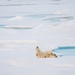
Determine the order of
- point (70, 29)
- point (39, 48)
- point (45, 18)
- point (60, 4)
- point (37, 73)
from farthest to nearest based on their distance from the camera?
point (60, 4), point (45, 18), point (70, 29), point (39, 48), point (37, 73)

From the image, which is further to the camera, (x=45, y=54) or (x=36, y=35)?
(x=36, y=35)

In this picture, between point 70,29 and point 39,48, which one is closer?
point 39,48

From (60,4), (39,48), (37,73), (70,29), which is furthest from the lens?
(60,4)

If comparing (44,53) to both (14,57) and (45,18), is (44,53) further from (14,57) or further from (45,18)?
(45,18)

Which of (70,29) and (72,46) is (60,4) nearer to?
(70,29)

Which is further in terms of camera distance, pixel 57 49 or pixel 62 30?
pixel 62 30

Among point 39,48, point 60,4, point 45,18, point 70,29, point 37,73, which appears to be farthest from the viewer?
point 60,4

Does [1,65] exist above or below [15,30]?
below

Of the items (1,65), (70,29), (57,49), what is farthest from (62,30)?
(1,65)

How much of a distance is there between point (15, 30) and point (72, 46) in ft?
1.25

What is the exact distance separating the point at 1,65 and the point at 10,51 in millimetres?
104

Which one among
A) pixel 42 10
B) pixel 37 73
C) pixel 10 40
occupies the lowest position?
pixel 37 73

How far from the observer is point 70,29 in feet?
4.01

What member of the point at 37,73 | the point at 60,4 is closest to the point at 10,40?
the point at 37,73
